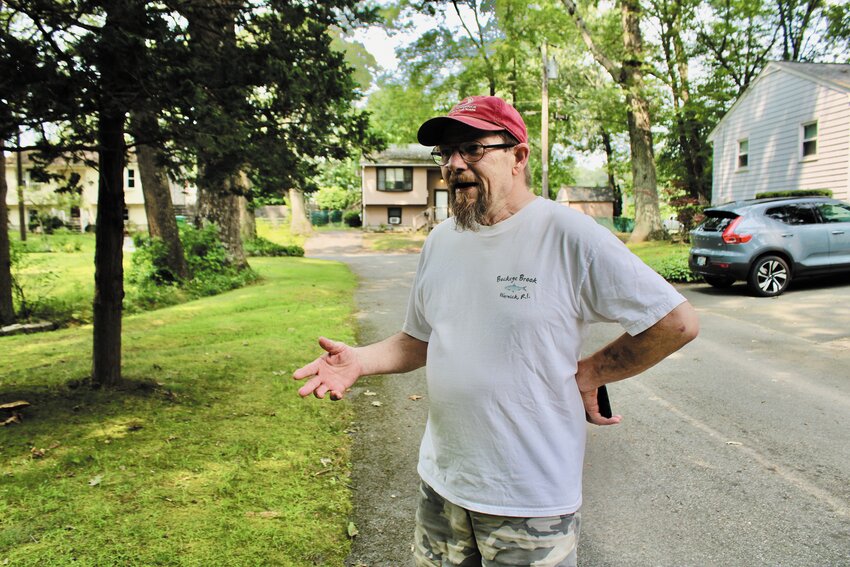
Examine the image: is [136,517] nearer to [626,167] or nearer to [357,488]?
[357,488]

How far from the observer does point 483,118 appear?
2.14 metres

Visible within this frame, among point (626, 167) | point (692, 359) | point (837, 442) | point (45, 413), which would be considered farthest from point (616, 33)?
point (45, 413)

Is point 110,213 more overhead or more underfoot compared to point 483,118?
more underfoot

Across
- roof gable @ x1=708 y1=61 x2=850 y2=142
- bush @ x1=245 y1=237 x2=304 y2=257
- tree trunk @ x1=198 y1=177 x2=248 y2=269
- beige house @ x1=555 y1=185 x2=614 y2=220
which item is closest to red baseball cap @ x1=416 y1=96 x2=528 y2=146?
tree trunk @ x1=198 y1=177 x2=248 y2=269

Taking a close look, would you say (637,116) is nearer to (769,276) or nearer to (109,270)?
(769,276)

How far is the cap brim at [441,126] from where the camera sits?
2111 mm

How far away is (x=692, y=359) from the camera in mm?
8016

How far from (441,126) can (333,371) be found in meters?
0.95

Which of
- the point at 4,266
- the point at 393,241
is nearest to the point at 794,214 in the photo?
the point at 4,266

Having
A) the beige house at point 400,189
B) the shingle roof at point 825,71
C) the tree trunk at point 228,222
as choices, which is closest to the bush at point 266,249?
the tree trunk at point 228,222

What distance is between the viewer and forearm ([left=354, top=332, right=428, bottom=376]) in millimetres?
2434

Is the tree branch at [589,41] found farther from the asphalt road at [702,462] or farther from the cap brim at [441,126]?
the cap brim at [441,126]

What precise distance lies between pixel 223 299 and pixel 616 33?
947 inches

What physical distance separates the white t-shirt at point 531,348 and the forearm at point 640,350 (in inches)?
1.7
